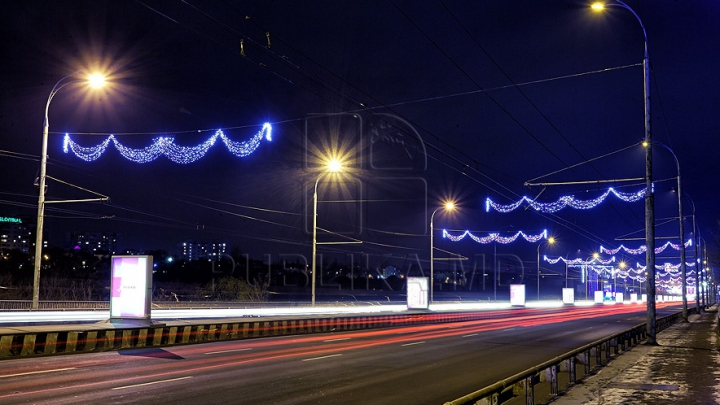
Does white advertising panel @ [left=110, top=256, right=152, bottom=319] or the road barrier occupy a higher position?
white advertising panel @ [left=110, top=256, right=152, bottom=319]

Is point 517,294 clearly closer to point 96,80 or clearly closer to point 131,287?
point 131,287

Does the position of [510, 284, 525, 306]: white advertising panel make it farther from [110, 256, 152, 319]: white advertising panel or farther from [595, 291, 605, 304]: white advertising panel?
[110, 256, 152, 319]: white advertising panel

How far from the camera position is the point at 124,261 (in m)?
26.0

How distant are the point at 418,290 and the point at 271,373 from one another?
1375 inches

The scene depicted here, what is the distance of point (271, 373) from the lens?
16.2 m

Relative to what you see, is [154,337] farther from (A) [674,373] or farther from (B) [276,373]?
(A) [674,373]

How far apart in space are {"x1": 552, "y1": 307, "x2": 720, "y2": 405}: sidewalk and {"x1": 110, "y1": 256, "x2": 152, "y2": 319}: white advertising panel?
1650 centimetres

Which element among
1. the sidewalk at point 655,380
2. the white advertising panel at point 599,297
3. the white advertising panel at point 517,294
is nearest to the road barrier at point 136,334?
the sidewalk at point 655,380

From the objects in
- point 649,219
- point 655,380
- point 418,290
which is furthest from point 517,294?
point 655,380

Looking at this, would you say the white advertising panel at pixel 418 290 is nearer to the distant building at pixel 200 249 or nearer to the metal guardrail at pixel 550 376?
the metal guardrail at pixel 550 376

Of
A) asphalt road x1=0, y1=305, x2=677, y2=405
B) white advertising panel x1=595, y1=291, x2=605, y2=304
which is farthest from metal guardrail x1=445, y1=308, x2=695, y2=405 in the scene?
white advertising panel x1=595, y1=291, x2=605, y2=304

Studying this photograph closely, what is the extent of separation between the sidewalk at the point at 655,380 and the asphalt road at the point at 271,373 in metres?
2.39

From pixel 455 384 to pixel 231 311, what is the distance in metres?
32.8

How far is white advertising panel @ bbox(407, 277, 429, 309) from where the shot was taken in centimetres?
5015
